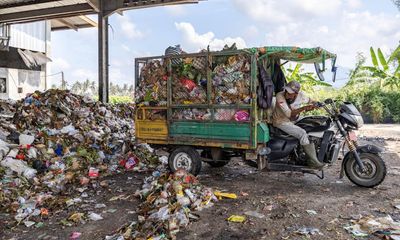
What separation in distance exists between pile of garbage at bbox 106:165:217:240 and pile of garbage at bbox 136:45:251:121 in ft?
3.85

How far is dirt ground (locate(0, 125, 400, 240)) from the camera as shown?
3725 mm

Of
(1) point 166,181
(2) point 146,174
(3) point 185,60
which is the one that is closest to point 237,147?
(1) point 166,181

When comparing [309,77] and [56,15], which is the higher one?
[56,15]

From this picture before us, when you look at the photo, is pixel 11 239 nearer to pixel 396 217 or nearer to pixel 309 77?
pixel 396 217

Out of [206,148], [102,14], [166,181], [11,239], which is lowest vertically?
[11,239]

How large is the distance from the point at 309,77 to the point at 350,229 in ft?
38.2

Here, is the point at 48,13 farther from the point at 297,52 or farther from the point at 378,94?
the point at 378,94

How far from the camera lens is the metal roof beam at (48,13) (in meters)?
12.4

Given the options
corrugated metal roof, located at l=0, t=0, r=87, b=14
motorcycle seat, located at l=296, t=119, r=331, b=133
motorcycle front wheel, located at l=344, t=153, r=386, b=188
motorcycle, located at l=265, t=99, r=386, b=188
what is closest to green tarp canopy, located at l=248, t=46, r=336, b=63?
motorcycle, located at l=265, t=99, r=386, b=188

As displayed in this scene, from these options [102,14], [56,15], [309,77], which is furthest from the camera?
[309,77]

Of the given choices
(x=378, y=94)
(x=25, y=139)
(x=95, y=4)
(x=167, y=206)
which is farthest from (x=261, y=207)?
(x=378, y=94)

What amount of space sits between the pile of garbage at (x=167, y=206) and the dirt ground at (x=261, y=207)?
0.13 metres

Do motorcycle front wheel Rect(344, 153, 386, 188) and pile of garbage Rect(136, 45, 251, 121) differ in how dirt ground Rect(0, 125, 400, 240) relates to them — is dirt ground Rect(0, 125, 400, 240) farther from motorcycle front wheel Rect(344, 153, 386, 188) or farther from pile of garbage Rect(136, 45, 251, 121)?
pile of garbage Rect(136, 45, 251, 121)

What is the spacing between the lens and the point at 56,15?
520 inches
